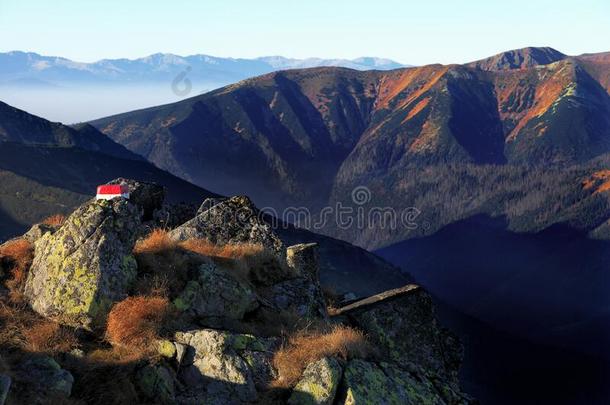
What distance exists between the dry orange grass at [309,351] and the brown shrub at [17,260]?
28.2 feet

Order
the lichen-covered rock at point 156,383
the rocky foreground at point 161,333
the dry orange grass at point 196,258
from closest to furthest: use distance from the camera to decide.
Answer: the lichen-covered rock at point 156,383 → the rocky foreground at point 161,333 → the dry orange grass at point 196,258

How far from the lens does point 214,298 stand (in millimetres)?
20938

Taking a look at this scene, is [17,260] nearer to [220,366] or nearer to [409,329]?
[220,366]

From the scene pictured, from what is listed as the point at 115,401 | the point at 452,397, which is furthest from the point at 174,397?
the point at 452,397

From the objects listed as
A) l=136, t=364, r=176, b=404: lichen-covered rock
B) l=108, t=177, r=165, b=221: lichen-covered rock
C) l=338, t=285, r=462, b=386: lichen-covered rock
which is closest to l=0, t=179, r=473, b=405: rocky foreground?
l=136, t=364, r=176, b=404: lichen-covered rock

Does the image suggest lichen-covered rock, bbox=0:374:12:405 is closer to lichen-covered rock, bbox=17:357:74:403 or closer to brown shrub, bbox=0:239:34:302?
lichen-covered rock, bbox=17:357:74:403

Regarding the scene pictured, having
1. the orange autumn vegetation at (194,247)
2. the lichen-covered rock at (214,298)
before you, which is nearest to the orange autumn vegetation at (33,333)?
the lichen-covered rock at (214,298)

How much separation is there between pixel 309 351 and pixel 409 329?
43.0 feet

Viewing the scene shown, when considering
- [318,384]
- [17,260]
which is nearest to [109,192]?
[17,260]

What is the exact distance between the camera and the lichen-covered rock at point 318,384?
17094mm

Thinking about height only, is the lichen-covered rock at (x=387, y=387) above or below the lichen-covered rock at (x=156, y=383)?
below

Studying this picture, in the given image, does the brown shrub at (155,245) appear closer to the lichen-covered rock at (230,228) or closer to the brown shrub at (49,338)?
the brown shrub at (49,338)

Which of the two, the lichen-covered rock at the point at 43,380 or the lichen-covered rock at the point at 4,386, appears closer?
the lichen-covered rock at the point at 4,386

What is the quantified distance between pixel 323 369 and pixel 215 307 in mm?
4892
